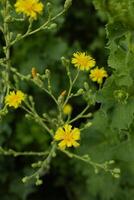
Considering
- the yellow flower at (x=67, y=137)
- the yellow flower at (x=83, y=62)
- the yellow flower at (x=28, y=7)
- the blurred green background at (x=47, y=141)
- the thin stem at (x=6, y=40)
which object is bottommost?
the blurred green background at (x=47, y=141)

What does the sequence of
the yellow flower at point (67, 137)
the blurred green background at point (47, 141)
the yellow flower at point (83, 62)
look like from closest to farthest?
1. the yellow flower at point (67, 137)
2. the yellow flower at point (83, 62)
3. the blurred green background at point (47, 141)

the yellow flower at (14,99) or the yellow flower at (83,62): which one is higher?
the yellow flower at (83,62)

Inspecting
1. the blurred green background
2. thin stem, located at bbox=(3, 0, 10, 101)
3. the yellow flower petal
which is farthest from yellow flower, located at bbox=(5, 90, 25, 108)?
the blurred green background

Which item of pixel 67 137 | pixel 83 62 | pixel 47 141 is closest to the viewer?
pixel 67 137

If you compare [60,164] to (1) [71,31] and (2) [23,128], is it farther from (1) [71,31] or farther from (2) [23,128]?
(1) [71,31]

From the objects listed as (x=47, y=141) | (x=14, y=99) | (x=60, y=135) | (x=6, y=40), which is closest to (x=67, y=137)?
(x=60, y=135)

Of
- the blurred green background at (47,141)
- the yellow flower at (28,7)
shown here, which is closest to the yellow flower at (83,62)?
the yellow flower at (28,7)

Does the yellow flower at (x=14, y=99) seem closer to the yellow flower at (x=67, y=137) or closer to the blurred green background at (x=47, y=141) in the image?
the yellow flower at (x=67, y=137)

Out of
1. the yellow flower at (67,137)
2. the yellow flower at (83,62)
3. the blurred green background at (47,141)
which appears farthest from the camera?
the blurred green background at (47,141)

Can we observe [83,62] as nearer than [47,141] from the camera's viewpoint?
Yes

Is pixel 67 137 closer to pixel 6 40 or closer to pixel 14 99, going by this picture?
pixel 14 99
